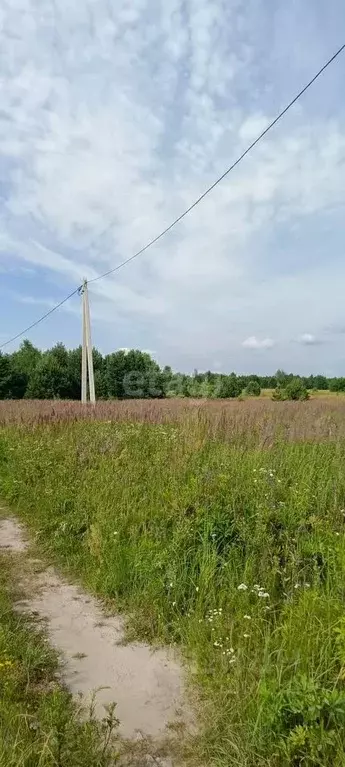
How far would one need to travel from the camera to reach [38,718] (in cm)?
212

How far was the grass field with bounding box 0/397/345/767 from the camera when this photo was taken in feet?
6.54

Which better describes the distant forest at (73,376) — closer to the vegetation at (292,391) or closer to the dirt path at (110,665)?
the vegetation at (292,391)

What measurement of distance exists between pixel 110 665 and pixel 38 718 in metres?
0.66

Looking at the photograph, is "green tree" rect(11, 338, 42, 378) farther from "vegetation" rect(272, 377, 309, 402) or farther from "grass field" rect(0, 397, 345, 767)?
"grass field" rect(0, 397, 345, 767)

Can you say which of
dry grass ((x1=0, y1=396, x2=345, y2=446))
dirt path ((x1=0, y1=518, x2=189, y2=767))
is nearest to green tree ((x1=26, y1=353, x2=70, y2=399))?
dry grass ((x1=0, y1=396, x2=345, y2=446))

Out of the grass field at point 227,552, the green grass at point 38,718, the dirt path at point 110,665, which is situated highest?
the grass field at point 227,552

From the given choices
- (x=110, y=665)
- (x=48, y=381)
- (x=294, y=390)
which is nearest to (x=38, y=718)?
(x=110, y=665)

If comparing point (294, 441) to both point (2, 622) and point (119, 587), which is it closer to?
point (119, 587)

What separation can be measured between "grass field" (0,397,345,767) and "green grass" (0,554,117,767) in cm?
51

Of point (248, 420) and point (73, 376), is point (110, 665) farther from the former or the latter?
point (73, 376)

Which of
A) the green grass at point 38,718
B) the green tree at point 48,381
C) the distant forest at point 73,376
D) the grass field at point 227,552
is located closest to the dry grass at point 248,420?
the grass field at point 227,552

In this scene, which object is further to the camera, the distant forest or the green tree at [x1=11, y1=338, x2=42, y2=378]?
the green tree at [x1=11, y1=338, x2=42, y2=378]

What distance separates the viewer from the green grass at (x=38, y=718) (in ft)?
5.96

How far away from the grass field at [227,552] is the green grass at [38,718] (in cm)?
51
